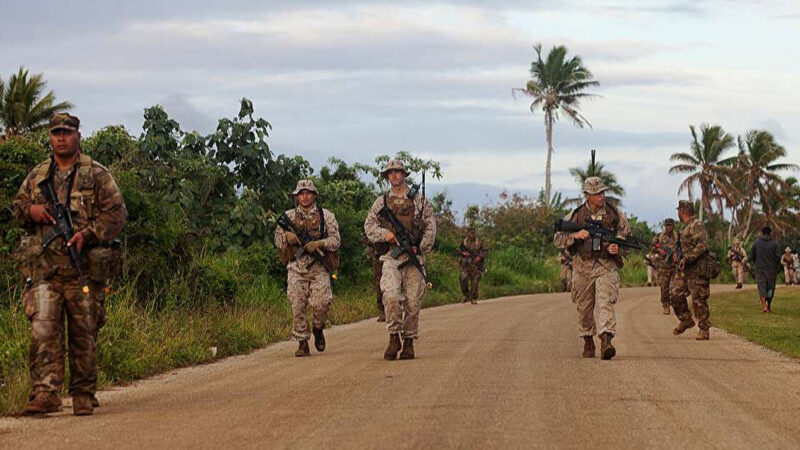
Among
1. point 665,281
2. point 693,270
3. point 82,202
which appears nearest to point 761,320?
point 665,281

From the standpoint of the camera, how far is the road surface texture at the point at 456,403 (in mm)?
8195

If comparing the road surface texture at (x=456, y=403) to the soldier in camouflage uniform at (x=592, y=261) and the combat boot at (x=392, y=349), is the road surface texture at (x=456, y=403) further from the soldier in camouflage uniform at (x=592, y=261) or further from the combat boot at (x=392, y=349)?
the soldier in camouflage uniform at (x=592, y=261)

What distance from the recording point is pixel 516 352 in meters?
14.9

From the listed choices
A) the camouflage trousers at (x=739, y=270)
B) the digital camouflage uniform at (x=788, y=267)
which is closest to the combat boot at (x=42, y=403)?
the camouflage trousers at (x=739, y=270)

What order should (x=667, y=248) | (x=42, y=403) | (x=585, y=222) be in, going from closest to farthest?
(x=42, y=403)
(x=585, y=222)
(x=667, y=248)

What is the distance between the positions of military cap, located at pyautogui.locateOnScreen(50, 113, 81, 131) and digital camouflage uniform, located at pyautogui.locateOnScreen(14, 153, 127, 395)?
0.94 ft

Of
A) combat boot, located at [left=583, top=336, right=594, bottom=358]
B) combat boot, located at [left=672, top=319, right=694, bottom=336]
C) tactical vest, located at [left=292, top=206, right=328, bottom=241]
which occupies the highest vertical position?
tactical vest, located at [left=292, top=206, right=328, bottom=241]

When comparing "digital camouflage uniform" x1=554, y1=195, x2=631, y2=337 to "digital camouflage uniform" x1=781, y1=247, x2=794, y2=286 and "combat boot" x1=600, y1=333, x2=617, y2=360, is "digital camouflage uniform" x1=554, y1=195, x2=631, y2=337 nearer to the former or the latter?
"combat boot" x1=600, y1=333, x2=617, y2=360

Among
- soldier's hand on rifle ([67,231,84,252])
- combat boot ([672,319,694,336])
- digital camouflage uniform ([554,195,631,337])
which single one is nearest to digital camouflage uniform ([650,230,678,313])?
combat boot ([672,319,694,336])

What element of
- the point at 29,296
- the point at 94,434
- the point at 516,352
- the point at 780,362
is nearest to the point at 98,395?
the point at 29,296

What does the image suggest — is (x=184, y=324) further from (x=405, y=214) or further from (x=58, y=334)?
(x=58, y=334)

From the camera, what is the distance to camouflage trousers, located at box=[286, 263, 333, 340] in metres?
15.6

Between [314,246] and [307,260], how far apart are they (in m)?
0.34

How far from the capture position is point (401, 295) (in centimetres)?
1446
